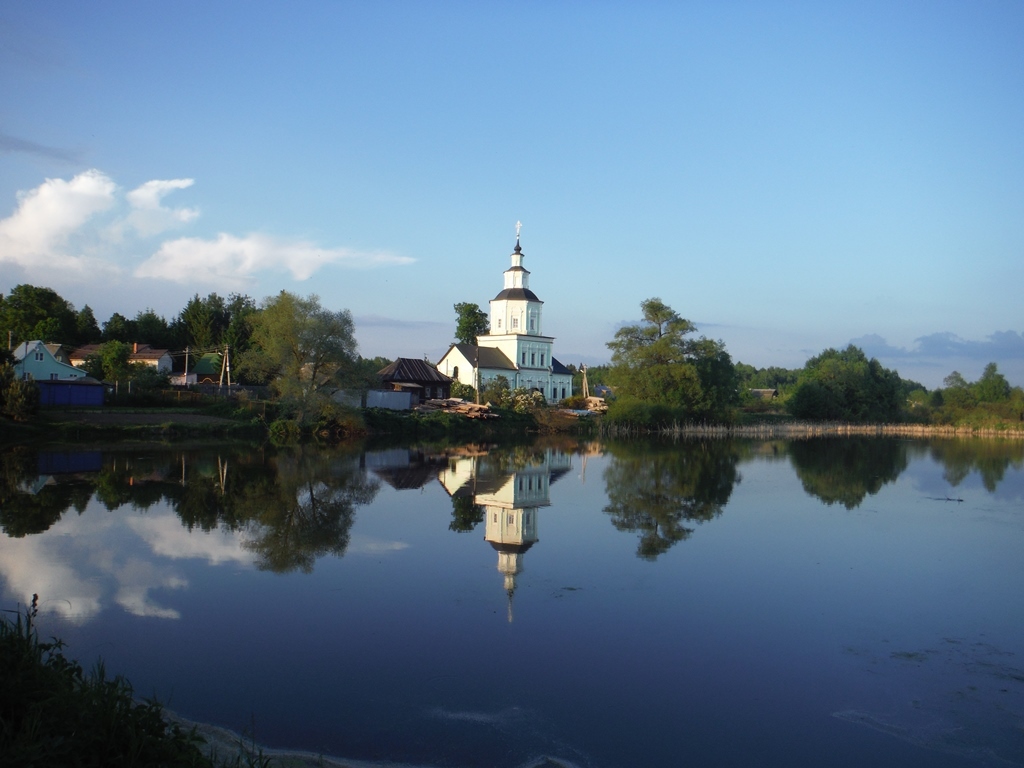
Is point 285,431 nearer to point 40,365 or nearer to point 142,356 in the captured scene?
point 40,365

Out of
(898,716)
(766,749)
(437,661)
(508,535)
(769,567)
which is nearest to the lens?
(766,749)

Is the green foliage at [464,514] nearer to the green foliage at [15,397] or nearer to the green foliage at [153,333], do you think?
the green foliage at [15,397]

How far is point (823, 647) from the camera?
28.6ft

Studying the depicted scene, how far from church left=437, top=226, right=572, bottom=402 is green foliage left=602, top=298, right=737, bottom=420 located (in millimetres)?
9285

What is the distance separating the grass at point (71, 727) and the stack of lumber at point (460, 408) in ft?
153

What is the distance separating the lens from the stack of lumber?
5194cm

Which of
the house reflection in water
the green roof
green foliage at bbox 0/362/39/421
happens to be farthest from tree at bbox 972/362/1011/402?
green foliage at bbox 0/362/39/421

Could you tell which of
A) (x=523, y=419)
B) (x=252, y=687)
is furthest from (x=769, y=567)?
(x=523, y=419)

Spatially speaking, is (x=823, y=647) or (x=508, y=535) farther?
(x=508, y=535)

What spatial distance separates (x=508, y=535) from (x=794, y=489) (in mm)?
12275

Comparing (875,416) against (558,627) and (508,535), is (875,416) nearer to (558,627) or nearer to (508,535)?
(508,535)

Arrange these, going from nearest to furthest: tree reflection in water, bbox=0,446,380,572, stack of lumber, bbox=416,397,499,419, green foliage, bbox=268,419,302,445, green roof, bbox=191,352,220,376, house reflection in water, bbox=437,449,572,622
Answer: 1. house reflection in water, bbox=437,449,572,622
2. tree reflection in water, bbox=0,446,380,572
3. green foliage, bbox=268,419,302,445
4. stack of lumber, bbox=416,397,499,419
5. green roof, bbox=191,352,220,376

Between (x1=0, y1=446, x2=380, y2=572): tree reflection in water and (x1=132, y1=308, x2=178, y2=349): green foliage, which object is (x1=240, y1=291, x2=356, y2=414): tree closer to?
(x1=0, y1=446, x2=380, y2=572): tree reflection in water

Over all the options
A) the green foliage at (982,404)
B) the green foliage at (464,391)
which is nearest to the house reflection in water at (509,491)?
the green foliage at (464,391)
